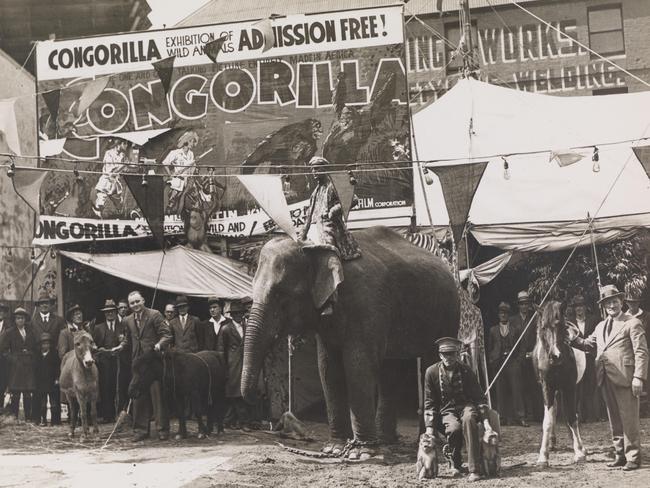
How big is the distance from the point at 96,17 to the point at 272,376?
7939mm

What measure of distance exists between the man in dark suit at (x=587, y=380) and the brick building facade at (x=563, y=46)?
14.9 m

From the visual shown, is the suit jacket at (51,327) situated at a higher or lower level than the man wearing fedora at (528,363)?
higher

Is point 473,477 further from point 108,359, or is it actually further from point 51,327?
point 51,327

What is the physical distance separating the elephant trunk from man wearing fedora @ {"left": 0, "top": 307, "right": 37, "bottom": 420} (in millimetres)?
5322

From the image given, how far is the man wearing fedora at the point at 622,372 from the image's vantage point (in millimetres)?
8727

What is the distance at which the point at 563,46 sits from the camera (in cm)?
2681

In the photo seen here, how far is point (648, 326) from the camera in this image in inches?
465

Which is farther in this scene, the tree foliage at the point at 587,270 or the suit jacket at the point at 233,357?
the tree foliage at the point at 587,270

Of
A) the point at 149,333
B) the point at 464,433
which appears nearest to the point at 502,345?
the point at 464,433

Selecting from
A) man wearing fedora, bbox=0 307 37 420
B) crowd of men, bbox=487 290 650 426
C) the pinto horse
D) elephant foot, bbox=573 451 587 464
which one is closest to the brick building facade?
crowd of men, bbox=487 290 650 426

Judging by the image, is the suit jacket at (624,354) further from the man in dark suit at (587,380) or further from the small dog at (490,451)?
the man in dark suit at (587,380)

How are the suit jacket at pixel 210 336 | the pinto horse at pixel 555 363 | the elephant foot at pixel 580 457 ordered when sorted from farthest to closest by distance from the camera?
the suit jacket at pixel 210 336
the pinto horse at pixel 555 363
the elephant foot at pixel 580 457

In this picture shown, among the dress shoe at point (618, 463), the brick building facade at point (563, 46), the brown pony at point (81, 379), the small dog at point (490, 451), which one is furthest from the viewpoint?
the brick building facade at point (563, 46)

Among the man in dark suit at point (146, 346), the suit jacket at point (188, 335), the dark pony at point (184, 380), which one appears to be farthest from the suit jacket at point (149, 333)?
the suit jacket at point (188, 335)
